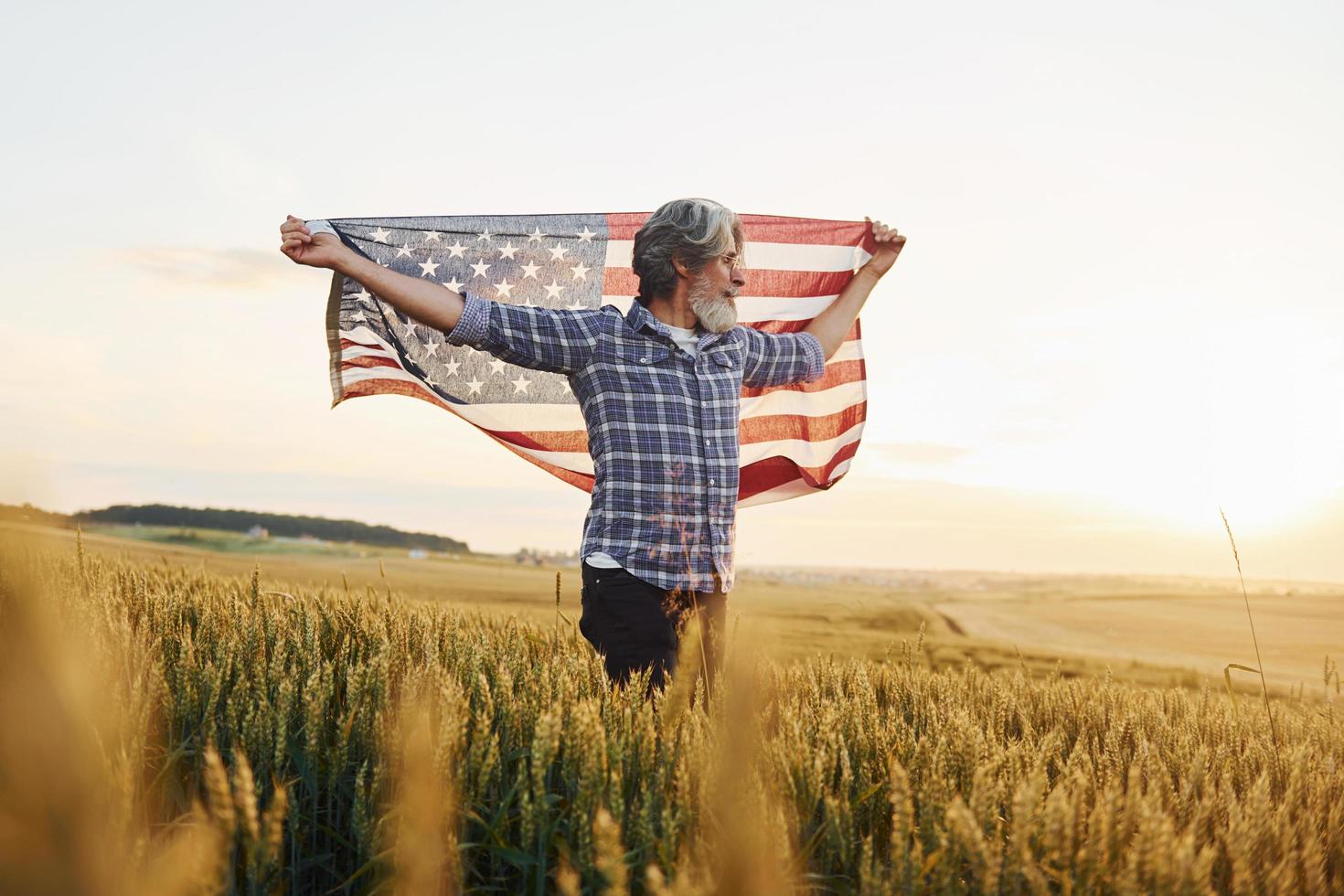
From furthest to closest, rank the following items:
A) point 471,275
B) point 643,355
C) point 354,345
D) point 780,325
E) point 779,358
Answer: point 780,325 → point 471,275 → point 354,345 → point 779,358 → point 643,355

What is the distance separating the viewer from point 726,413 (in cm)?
453

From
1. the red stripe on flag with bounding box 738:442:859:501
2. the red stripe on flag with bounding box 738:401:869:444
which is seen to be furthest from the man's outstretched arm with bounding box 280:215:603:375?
the red stripe on flag with bounding box 738:442:859:501

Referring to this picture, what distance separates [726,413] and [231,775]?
2.65 m

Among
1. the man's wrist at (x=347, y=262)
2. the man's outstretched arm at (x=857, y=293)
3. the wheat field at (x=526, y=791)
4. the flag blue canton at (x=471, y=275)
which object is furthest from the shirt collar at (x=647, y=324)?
the wheat field at (x=526, y=791)

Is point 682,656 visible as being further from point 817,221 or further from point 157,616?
point 817,221

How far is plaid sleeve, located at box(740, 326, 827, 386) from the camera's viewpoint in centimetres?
509

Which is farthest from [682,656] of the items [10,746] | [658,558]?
[658,558]

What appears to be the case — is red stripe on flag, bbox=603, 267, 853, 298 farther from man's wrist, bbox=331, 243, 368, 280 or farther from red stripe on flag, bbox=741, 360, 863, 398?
man's wrist, bbox=331, 243, 368, 280

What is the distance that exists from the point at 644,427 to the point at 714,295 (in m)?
0.77

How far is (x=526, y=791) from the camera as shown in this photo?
200 centimetres

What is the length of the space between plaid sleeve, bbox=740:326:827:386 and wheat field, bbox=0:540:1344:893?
205 centimetres

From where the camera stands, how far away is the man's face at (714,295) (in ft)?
15.0

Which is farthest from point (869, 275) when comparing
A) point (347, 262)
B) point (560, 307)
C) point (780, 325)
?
point (347, 262)

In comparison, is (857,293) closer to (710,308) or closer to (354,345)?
(710,308)
